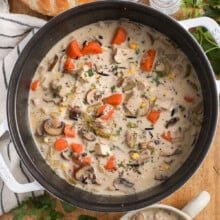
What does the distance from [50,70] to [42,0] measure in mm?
341

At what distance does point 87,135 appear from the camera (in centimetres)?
285

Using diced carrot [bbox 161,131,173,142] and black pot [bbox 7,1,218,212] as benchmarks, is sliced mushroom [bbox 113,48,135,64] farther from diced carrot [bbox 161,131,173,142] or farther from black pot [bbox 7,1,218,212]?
diced carrot [bbox 161,131,173,142]

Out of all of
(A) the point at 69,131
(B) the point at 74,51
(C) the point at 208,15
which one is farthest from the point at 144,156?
(C) the point at 208,15

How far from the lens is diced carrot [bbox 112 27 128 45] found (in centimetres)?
288

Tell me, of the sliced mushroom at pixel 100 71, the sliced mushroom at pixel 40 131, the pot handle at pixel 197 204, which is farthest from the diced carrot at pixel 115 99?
the pot handle at pixel 197 204

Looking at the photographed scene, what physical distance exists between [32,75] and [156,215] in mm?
881

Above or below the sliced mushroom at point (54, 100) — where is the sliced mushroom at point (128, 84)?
above

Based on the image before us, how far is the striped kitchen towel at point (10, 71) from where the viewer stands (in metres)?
3.02

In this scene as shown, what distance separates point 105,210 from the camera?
275 cm

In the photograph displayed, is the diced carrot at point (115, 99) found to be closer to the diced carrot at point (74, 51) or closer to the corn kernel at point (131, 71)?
the corn kernel at point (131, 71)

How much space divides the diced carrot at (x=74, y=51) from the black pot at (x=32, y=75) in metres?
0.07

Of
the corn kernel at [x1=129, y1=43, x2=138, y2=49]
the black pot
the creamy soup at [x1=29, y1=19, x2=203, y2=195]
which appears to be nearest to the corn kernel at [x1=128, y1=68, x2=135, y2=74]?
the creamy soup at [x1=29, y1=19, x2=203, y2=195]

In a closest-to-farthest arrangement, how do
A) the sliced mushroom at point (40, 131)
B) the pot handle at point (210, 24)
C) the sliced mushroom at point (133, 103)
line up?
1. the pot handle at point (210, 24)
2. the sliced mushroom at point (133, 103)
3. the sliced mushroom at point (40, 131)

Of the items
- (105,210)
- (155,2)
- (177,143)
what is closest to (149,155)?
(177,143)
